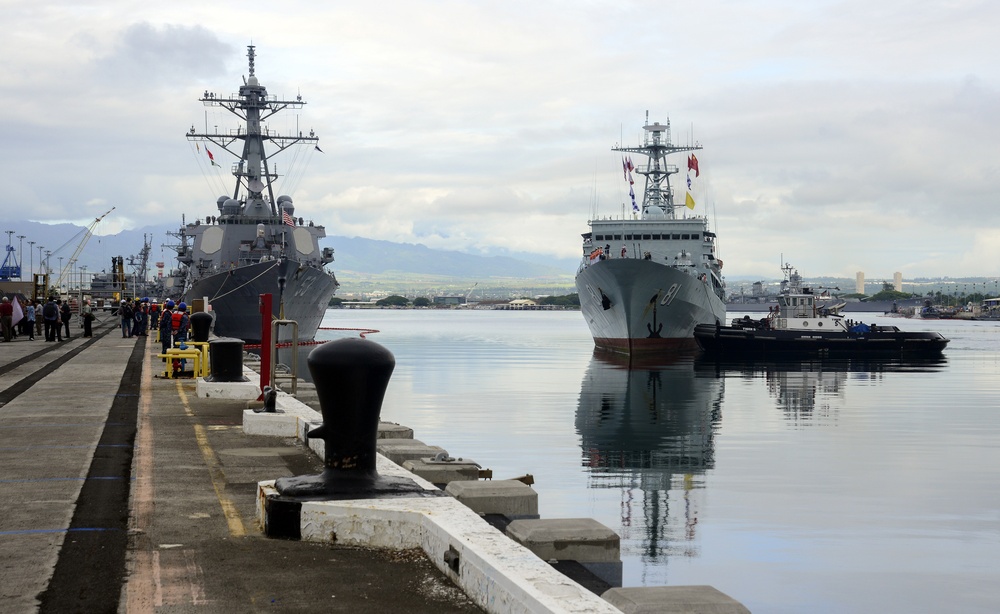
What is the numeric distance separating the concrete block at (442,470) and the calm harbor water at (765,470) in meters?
2.29

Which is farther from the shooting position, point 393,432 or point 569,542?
point 393,432

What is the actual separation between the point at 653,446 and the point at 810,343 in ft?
113

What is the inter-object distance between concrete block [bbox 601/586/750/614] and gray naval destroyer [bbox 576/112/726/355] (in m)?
42.5

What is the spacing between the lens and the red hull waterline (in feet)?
177

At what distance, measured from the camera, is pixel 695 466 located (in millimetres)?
19047

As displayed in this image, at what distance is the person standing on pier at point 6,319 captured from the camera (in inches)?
1443

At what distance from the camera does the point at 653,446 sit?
22359 millimetres

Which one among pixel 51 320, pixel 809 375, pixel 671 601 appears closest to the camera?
pixel 671 601

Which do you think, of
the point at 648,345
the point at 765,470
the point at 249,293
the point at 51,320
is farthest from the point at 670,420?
the point at 249,293

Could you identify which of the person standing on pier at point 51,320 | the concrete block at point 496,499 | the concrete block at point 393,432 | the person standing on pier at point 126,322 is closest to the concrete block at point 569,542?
the concrete block at point 496,499

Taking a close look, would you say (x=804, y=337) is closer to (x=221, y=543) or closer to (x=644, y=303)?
(x=644, y=303)

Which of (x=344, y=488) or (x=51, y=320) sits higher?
(x=51, y=320)

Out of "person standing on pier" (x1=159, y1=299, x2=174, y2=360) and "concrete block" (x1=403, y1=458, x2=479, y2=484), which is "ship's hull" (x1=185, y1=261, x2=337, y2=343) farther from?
"concrete block" (x1=403, y1=458, x2=479, y2=484)

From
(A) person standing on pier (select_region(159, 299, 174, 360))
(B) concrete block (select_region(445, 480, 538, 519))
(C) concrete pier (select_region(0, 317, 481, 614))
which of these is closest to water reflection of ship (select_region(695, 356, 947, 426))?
(A) person standing on pier (select_region(159, 299, 174, 360))
